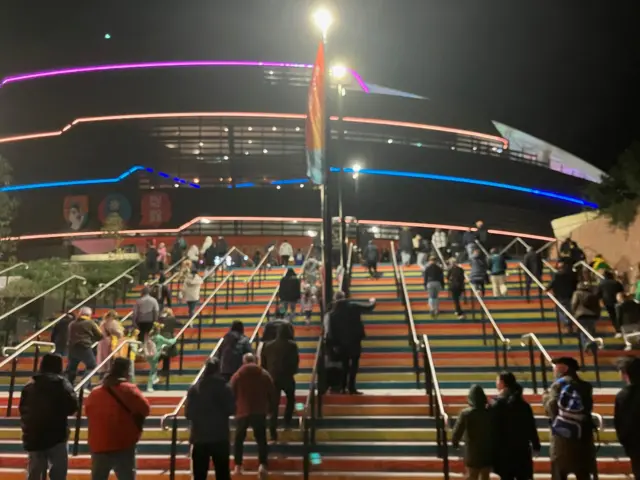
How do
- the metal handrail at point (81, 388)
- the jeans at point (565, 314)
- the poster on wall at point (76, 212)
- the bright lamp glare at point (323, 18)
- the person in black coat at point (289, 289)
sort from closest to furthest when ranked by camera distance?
the metal handrail at point (81, 388), the bright lamp glare at point (323, 18), the jeans at point (565, 314), the person in black coat at point (289, 289), the poster on wall at point (76, 212)

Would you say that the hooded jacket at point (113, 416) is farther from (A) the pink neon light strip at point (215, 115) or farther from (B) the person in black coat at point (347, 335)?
(A) the pink neon light strip at point (215, 115)

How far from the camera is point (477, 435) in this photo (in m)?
5.65

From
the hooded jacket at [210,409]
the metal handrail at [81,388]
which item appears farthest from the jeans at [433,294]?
the hooded jacket at [210,409]

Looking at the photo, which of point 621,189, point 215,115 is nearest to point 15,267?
point 621,189

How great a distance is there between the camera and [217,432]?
19.7 feet

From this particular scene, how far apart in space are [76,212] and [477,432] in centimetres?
→ 3151

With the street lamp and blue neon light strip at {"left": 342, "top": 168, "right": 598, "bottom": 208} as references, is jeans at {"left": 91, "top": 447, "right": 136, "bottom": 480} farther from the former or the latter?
blue neon light strip at {"left": 342, "top": 168, "right": 598, "bottom": 208}

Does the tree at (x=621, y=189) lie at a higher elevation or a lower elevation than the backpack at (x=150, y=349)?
higher

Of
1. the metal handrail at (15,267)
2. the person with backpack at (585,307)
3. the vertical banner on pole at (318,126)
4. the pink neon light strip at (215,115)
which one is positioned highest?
the pink neon light strip at (215,115)

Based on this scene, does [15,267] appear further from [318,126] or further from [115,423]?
[115,423]

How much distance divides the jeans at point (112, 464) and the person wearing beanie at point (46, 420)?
48cm

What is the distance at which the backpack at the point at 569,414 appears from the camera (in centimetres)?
541

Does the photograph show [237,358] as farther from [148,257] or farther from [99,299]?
[148,257]

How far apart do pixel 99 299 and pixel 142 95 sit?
22720 millimetres
